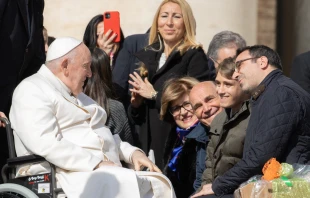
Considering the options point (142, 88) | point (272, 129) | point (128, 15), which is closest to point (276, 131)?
point (272, 129)

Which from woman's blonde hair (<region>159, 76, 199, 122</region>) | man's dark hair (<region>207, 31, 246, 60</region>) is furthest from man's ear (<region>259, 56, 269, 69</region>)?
man's dark hair (<region>207, 31, 246, 60</region>)

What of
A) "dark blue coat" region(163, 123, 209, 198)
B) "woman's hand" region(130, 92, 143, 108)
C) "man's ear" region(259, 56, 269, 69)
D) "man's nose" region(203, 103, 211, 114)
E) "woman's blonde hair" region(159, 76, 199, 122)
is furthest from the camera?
"woman's hand" region(130, 92, 143, 108)

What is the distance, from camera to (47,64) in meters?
8.32

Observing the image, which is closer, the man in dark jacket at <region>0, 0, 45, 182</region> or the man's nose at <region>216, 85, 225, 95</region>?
the man in dark jacket at <region>0, 0, 45, 182</region>

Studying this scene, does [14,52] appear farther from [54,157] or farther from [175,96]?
[175,96]

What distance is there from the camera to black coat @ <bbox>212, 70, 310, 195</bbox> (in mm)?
8023

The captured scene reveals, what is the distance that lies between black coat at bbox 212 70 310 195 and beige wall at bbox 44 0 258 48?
11.9ft

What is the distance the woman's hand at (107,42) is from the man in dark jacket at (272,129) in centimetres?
219

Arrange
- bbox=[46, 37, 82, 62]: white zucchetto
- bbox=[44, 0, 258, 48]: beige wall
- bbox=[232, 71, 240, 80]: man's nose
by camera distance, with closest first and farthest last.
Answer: bbox=[46, 37, 82, 62]: white zucchetto, bbox=[232, 71, 240, 80]: man's nose, bbox=[44, 0, 258, 48]: beige wall

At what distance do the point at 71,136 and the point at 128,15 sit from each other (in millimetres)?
3720

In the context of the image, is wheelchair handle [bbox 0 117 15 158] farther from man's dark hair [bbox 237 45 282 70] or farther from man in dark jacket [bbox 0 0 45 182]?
man's dark hair [bbox 237 45 282 70]

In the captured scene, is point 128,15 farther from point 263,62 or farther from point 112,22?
point 263,62

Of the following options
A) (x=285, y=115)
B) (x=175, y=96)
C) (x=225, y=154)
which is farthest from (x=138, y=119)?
(x=285, y=115)

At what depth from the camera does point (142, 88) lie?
9.75 m
